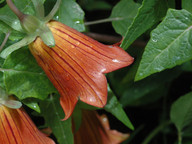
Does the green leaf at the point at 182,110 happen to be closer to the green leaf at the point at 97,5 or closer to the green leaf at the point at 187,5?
the green leaf at the point at 187,5

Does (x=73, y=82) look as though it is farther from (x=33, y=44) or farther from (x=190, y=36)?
(x=190, y=36)

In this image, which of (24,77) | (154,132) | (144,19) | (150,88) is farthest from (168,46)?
(154,132)

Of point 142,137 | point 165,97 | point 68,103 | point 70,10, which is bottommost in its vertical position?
point 142,137

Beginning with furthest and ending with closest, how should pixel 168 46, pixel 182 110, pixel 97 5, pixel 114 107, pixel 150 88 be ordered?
1. pixel 97 5
2. pixel 150 88
3. pixel 182 110
4. pixel 114 107
5. pixel 168 46

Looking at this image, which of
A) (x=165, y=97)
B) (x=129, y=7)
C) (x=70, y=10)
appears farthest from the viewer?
(x=165, y=97)

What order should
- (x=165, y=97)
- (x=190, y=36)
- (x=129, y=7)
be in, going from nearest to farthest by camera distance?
(x=190, y=36) → (x=129, y=7) → (x=165, y=97)

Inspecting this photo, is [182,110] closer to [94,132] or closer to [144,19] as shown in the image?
[94,132]

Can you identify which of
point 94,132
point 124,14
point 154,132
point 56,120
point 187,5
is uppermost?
point 187,5

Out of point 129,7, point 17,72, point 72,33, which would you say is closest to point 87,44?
point 72,33

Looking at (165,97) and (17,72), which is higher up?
(17,72)
